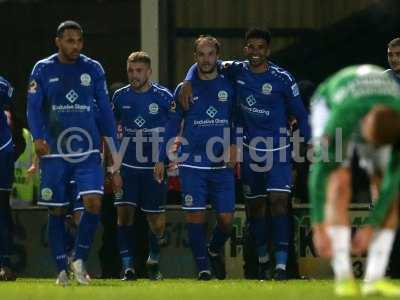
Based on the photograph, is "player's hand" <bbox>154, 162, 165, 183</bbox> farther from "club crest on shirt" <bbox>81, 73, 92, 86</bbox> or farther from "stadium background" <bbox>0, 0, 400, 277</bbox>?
"stadium background" <bbox>0, 0, 400, 277</bbox>

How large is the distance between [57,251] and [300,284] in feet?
7.52

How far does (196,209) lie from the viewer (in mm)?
17375

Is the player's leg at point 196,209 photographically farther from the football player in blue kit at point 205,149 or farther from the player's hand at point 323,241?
the player's hand at point 323,241

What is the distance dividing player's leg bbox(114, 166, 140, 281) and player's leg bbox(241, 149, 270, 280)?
120cm

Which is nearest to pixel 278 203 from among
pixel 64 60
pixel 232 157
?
pixel 232 157

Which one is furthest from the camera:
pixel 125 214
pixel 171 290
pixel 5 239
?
pixel 125 214

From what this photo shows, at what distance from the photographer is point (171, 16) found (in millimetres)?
21266

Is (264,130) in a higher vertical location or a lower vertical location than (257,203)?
higher

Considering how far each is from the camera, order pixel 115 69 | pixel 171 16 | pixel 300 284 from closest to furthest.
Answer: pixel 300 284
pixel 171 16
pixel 115 69

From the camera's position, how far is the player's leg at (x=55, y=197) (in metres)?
16.1

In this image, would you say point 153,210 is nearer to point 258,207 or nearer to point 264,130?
point 258,207

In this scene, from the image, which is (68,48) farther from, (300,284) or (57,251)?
(300,284)

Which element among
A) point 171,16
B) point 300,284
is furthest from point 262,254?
point 171,16

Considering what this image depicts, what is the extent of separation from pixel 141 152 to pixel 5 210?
1.54 metres
